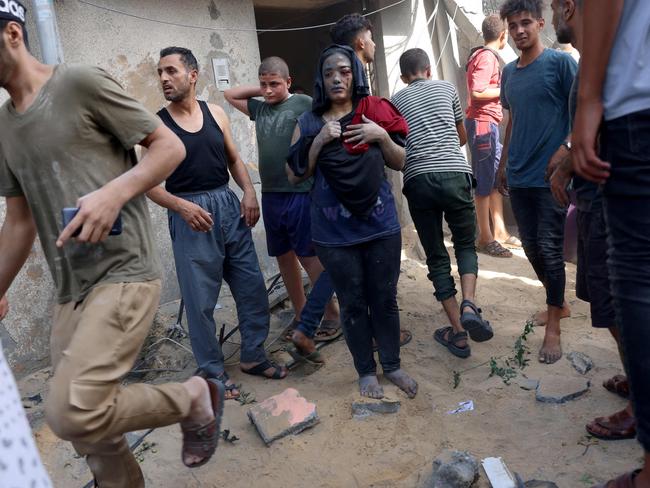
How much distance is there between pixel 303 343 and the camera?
13.7ft

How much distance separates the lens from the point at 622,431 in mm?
2961

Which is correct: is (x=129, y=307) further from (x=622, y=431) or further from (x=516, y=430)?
(x=622, y=431)

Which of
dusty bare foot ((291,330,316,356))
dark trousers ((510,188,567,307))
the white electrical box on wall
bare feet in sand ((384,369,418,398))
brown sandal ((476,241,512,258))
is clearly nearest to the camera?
bare feet in sand ((384,369,418,398))

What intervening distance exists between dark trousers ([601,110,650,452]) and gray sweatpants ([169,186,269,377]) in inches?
103

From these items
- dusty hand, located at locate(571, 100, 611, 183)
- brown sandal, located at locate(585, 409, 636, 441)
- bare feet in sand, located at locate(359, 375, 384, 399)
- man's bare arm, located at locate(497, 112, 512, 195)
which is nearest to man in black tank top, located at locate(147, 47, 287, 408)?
bare feet in sand, located at locate(359, 375, 384, 399)

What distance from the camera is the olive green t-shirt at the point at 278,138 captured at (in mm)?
4426

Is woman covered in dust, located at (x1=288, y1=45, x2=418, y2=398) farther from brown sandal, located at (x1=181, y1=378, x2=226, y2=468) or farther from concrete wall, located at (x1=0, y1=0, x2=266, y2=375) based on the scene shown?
concrete wall, located at (x1=0, y1=0, x2=266, y2=375)

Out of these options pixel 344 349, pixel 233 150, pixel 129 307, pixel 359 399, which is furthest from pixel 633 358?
pixel 233 150

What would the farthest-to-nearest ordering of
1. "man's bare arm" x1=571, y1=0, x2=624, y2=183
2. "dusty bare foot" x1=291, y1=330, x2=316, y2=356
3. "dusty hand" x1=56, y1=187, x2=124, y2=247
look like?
1. "dusty bare foot" x1=291, y1=330, x2=316, y2=356
2. "dusty hand" x1=56, y1=187, x2=124, y2=247
3. "man's bare arm" x1=571, y1=0, x2=624, y2=183

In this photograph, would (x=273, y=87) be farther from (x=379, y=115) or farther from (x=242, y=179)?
(x=379, y=115)

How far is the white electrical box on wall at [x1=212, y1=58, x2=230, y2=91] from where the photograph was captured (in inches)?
233

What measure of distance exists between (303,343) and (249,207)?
98 cm

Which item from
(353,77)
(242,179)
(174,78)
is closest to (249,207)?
(242,179)

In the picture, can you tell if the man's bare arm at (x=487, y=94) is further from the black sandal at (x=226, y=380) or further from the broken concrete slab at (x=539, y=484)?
the broken concrete slab at (x=539, y=484)
